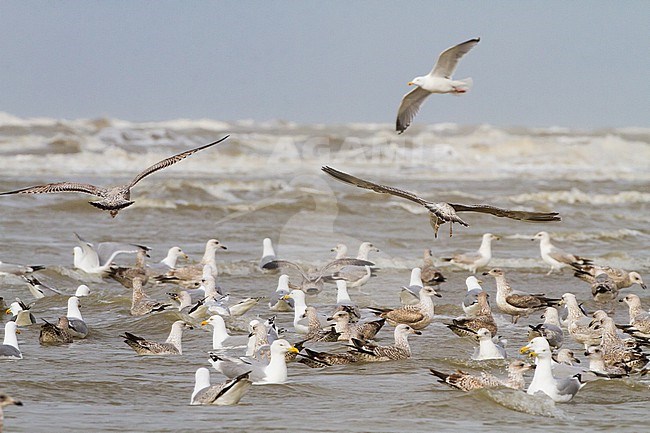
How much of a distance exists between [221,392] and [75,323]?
3.06 meters

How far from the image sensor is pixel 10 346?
8547 mm

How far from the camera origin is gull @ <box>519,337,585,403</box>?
721cm

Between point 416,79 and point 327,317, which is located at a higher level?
point 416,79

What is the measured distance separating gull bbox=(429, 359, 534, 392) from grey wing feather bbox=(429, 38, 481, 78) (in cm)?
431

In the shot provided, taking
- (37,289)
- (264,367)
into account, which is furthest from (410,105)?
(264,367)

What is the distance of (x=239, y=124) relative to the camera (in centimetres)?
7594

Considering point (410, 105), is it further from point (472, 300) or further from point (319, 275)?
point (319, 275)

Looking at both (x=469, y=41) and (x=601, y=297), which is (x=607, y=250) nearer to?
(x=601, y=297)

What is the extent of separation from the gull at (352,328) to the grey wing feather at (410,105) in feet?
8.54

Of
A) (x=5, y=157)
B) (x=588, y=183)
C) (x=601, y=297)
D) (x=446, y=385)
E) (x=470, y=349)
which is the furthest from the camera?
(x=5, y=157)

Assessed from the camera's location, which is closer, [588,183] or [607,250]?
[607,250]

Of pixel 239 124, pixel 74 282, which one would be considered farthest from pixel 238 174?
pixel 239 124

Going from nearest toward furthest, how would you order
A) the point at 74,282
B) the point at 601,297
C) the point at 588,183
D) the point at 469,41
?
the point at 469,41
the point at 601,297
the point at 74,282
the point at 588,183

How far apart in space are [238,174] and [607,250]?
18.6 m
